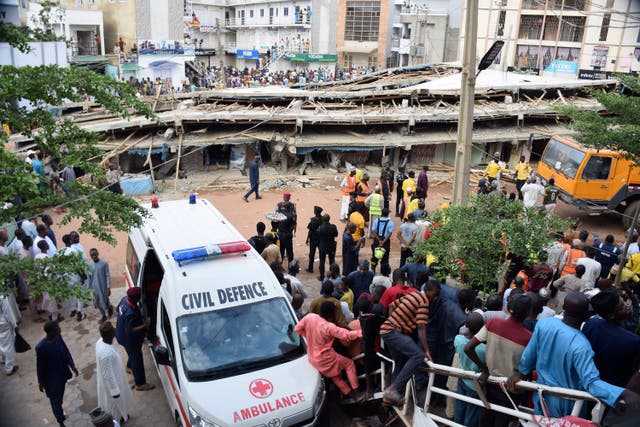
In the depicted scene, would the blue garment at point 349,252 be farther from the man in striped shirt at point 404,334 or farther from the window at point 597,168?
the window at point 597,168

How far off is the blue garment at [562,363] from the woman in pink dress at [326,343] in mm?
2005

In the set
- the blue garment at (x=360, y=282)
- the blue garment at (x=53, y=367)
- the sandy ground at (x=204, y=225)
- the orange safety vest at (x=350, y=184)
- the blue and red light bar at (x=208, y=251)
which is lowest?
the sandy ground at (x=204, y=225)

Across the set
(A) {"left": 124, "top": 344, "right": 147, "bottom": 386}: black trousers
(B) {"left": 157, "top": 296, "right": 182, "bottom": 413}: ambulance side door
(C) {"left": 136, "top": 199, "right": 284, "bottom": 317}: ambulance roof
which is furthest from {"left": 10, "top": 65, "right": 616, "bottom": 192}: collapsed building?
(B) {"left": 157, "top": 296, "right": 182, "bottom": 413}: ambulance side door

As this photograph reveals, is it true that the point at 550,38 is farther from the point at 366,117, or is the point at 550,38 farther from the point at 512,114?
the point at 366,117

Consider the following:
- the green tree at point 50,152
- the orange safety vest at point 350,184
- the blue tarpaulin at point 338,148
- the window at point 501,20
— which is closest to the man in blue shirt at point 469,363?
the green tree at point 50,152

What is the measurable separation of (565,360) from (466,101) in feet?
20.1

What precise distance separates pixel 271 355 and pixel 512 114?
58.3 feet

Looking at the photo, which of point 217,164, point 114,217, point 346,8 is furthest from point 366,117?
point 346,8

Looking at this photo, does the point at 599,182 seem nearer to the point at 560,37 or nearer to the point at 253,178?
the point at 253,178

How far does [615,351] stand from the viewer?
412 cm

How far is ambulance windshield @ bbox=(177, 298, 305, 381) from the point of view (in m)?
5.40

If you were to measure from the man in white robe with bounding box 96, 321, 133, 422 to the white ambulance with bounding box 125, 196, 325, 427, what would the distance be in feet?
1.50

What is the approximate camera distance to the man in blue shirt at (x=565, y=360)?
12.2 feet

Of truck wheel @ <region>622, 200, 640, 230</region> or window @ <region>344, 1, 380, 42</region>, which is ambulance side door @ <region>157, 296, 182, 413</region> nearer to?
truck wheel @ <region>622, 200, 640, 230</region>
